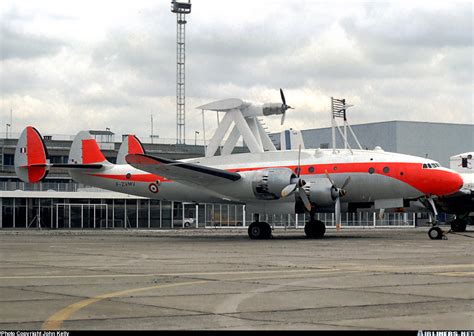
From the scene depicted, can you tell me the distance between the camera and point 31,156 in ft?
152

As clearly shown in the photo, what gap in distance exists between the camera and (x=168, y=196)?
42.8 metres

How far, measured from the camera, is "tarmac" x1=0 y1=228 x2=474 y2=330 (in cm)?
1077

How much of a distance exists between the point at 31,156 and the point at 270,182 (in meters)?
17.2

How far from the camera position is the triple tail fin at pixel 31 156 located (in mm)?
46031

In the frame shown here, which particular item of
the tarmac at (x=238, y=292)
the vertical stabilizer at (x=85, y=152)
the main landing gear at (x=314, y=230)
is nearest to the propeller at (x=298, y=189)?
the main landing gear at (x=314, y=230)

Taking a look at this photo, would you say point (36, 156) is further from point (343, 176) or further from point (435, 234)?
point (435, 234)

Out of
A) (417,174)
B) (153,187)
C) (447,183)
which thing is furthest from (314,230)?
(153,187)

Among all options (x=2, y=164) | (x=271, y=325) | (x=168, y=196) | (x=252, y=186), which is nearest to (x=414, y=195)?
(x=252, y=186)

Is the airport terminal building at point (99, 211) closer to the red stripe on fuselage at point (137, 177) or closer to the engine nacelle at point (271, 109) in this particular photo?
the engine nacelle at point (271, 109)

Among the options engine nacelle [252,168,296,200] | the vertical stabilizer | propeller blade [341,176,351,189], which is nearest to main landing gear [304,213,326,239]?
propeller blade [341,176,351,189]

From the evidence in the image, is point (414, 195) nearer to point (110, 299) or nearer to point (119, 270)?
point (119, 270)

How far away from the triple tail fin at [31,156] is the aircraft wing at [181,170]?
1080 cm

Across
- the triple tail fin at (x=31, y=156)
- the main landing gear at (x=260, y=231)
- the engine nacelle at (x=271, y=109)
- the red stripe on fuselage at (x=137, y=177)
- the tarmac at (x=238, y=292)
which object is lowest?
the tarmac at (x=238, y=292)

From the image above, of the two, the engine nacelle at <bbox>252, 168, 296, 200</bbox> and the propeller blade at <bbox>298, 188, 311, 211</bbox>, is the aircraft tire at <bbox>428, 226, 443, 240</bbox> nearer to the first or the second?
the propeller blade at <bbox>298, 188, 311, 211</bbox>
